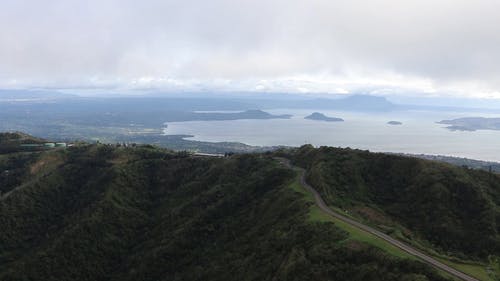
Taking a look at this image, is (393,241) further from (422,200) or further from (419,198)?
(419,198)

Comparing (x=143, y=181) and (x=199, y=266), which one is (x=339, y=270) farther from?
(x=143, y=181)

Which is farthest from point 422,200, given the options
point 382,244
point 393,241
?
point 382,244

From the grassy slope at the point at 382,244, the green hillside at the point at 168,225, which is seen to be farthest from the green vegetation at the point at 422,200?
the green hillside at the point at 168,225

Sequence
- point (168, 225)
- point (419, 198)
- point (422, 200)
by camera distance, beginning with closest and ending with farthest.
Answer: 1. point (422, 200)
2. point (419, 198)
3. point (168, 225)

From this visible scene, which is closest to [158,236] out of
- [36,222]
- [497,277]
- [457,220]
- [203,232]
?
[203,232]

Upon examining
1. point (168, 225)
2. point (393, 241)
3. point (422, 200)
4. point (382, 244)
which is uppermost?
point (422, 200)

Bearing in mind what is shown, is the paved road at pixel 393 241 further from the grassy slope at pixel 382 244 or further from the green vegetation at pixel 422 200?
the green vegetation at pixel 422 200

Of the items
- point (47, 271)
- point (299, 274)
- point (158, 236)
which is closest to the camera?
point (299, 274)

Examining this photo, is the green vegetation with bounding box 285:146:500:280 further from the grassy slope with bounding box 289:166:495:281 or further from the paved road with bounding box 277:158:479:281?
the paved road with bounding box 277:158:479:281
